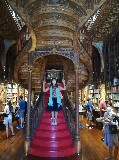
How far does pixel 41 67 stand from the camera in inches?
333

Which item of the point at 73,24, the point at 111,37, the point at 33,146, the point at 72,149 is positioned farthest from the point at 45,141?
the point at 111,37

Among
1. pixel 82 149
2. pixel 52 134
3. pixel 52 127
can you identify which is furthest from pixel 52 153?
pixel 52 127

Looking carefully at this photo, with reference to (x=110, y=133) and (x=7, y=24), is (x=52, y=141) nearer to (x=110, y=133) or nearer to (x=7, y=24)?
(x=110, y=133)

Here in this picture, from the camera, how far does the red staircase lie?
18.0ft

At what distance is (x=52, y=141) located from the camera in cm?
588

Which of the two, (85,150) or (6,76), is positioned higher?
(6,76)

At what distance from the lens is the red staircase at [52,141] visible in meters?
5.48

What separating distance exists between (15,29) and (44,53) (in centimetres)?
472

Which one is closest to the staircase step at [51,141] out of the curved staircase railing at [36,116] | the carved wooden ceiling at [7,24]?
the curved staircase railing at [36,116]

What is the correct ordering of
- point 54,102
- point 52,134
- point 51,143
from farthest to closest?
point 54,102 < point 52,134 < point 51,143

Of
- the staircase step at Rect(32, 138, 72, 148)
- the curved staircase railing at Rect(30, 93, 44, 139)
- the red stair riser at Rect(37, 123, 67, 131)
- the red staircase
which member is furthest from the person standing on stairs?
the staircase step at Rect(32, 138, 72, 148)

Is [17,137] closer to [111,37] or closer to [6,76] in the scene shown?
[6,76]

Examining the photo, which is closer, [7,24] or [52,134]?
[52,134]

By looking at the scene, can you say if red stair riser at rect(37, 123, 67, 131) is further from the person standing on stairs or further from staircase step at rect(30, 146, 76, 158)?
staircase step at rect(30, 146, 76, 158)
